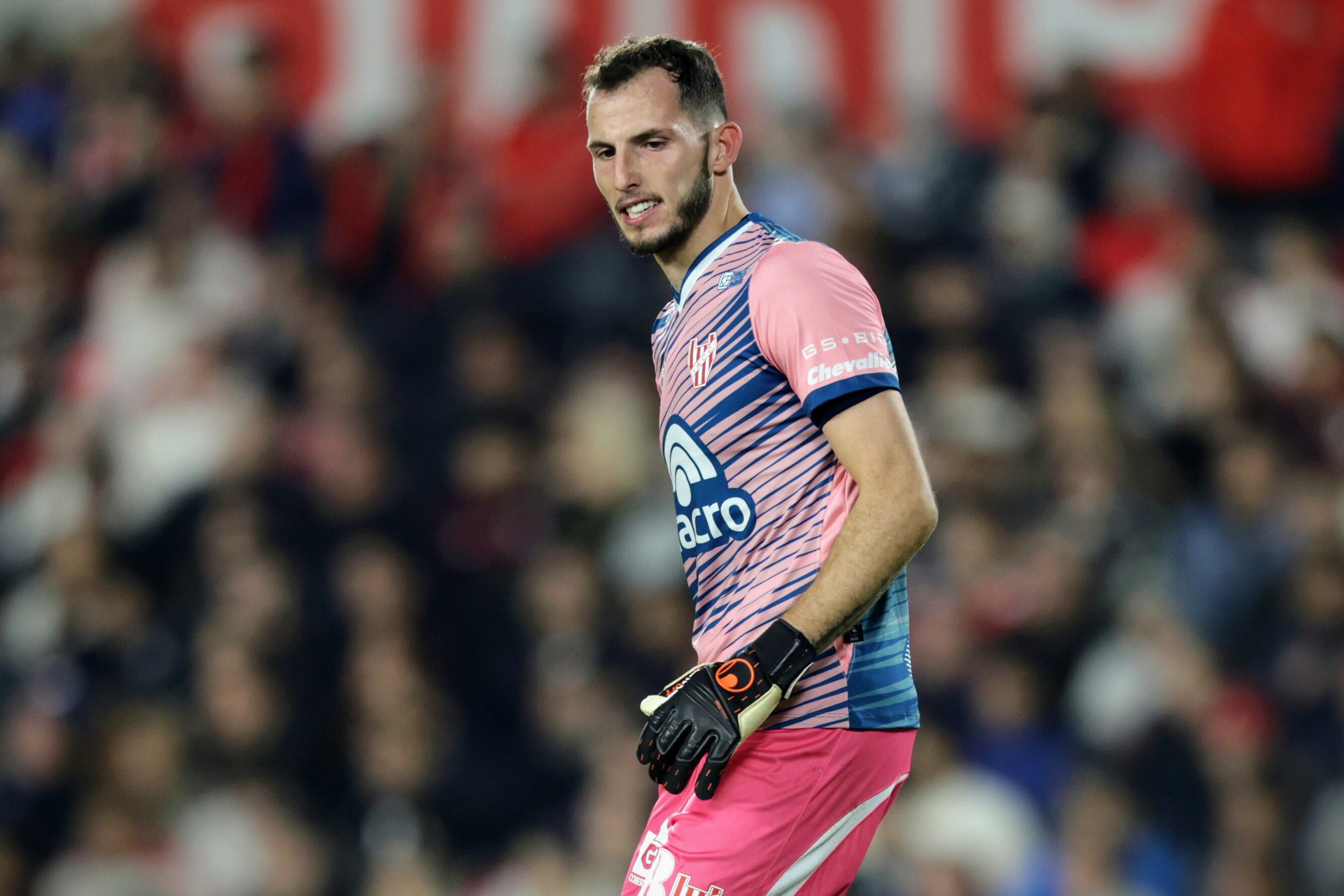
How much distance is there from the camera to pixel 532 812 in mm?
8008

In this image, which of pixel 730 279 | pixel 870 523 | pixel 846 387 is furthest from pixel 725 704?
pixel 730 279

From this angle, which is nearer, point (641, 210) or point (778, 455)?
point (778, 455)

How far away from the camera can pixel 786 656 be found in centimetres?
325

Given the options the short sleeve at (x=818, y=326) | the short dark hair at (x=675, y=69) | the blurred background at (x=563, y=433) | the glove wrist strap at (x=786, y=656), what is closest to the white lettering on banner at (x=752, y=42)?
the blurred background at (x=563, y=433)

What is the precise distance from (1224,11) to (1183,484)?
4.17 metres

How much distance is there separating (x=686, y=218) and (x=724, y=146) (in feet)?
0.71

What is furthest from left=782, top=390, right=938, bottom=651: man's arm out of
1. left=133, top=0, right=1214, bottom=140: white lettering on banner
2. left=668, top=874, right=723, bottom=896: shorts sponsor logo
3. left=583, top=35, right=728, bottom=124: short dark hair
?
left=133, top=0, right=1214, bottom=140: white lettering on banner

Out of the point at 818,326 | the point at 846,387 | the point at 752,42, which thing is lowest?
the point at 846,387

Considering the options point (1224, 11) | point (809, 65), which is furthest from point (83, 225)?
point (1224, 11)

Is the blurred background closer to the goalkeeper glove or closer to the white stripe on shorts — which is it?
the white stripe on shorts

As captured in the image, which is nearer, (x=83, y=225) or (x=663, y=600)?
(x=663, y=600)

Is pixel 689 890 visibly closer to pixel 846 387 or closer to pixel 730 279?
pixel 846 387

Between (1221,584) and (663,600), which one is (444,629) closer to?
(663,600)

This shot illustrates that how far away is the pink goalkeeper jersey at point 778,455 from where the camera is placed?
3352mm
